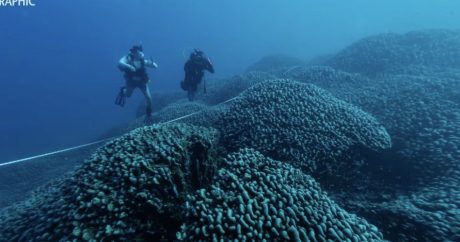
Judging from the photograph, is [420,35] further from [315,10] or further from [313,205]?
[315,10]

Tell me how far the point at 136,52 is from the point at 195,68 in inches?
88.2

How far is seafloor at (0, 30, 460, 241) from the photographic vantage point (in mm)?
3381

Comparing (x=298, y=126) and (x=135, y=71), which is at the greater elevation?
(x=135, y=71)

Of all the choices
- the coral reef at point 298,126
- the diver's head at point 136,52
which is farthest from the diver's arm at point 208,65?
the coral reef at point 298,126

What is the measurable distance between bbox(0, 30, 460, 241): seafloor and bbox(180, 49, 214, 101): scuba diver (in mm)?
2903

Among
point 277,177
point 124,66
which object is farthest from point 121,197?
point 124,66

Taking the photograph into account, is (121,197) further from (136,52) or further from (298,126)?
(136,52)

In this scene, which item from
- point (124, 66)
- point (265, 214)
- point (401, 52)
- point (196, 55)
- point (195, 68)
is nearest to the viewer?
point (265, 214)

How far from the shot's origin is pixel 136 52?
1037cm

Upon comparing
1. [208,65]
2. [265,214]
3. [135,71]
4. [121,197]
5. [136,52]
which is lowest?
[265,214]

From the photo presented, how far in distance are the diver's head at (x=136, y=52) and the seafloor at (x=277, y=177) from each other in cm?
362

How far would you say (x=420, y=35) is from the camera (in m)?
14.6

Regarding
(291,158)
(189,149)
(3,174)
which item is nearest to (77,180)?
(189,149)

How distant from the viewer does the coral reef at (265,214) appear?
3082 millimetres
